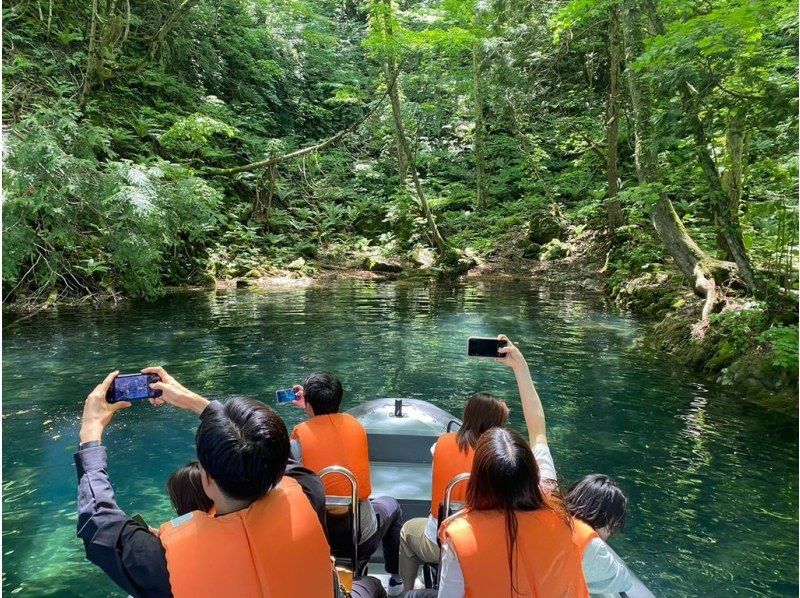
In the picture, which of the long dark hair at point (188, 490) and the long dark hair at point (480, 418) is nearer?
the long dark hair at point (188, 490)

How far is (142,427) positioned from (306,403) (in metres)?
4.10

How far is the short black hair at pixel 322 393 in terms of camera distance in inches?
126

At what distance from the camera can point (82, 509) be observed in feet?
5.51

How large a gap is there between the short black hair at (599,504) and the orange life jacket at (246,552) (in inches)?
43.1

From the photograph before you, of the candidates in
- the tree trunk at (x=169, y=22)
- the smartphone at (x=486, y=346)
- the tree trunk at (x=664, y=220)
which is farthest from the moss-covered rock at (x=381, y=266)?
the smartphone at (x=486, y=346)

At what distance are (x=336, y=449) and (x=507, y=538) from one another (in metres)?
1.49

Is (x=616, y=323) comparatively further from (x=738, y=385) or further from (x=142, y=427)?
(x=142, y=427)

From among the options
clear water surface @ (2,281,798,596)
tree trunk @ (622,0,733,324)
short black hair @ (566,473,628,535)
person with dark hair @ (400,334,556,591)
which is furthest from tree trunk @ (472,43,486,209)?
short black hair @ (566,473,628,535)

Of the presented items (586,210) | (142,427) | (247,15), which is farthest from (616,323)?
(247,15)

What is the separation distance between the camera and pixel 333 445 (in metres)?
3.13

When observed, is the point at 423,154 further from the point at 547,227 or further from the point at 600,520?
the point at 600,520

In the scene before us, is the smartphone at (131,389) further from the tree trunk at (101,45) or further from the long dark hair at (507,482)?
the tree trunk at (101,45)

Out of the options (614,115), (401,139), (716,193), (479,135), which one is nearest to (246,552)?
(716,193)

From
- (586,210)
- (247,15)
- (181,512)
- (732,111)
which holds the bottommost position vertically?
(181,512)
